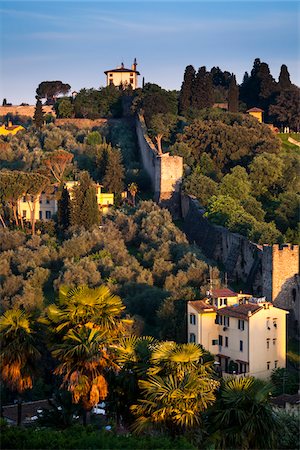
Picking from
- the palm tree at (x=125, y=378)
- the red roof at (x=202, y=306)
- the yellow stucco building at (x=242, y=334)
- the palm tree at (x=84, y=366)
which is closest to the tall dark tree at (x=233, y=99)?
the red roof at (x=202, y=306)

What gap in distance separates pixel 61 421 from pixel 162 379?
7.18ft

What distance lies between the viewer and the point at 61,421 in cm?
2286

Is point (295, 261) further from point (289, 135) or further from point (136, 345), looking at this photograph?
point (289, 135)

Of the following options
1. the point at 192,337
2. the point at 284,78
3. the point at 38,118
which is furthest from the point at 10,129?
the point at 192,337

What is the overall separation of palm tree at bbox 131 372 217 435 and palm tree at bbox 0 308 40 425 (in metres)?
2.23

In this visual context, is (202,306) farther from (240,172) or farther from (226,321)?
(240,172)

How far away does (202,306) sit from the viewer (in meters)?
34.7

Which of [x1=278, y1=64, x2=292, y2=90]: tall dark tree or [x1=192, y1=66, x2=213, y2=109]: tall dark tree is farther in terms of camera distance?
[x1=278, y1=64, x2=292, y2=90]: tall dark tree

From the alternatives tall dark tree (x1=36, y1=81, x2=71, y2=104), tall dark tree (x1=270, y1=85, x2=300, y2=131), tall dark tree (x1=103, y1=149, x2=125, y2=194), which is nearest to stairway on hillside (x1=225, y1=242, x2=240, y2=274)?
tall dark tree (x1=103, y1=149, x2=125, y2=194)

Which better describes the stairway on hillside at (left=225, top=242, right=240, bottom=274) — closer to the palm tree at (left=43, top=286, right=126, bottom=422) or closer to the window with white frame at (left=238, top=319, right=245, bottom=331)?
the window with white frame at (left=238, top=319, right=245, bottom=331)

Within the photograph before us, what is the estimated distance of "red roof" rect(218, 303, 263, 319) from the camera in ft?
109

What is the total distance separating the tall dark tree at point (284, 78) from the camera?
203 feet

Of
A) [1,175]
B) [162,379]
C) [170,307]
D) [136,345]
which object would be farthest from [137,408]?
[1,175]

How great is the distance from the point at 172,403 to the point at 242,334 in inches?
442
